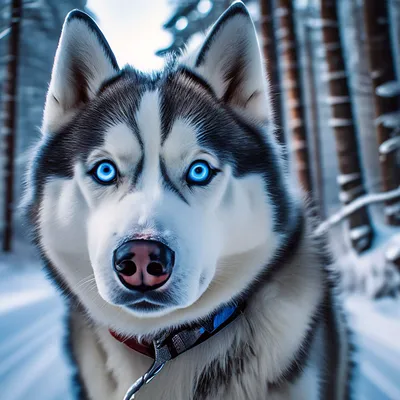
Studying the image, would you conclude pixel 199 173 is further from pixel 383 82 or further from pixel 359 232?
pixel 383 82

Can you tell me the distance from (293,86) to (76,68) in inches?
39.2

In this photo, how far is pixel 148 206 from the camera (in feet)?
2.36

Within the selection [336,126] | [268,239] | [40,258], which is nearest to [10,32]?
[40,258]

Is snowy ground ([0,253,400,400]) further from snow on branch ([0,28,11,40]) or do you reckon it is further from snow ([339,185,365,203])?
snow on branch ([0,28,11,40])

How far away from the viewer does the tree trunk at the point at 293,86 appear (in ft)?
5.15

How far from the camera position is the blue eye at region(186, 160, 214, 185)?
809 mm

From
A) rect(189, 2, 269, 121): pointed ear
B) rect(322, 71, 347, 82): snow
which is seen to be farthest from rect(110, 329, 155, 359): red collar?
rect(322, 71, 347, 82): snow

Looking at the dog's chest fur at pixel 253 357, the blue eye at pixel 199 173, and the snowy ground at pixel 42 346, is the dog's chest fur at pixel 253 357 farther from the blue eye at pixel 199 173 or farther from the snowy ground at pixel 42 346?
the blue eye at pixel 199 173

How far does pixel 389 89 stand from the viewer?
59.7 inches

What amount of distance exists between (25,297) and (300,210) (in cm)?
87

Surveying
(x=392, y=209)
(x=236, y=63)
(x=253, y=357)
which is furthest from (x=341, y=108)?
(x=253, y=357)

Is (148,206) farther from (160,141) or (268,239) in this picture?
(268,239)

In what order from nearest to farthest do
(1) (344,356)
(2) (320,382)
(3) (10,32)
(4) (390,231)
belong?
1. (2) (320,382)
2. (1) (344,356)
3. (3) (10,32)
4. (4) (390,231)

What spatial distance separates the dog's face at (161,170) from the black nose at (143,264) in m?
0.03
